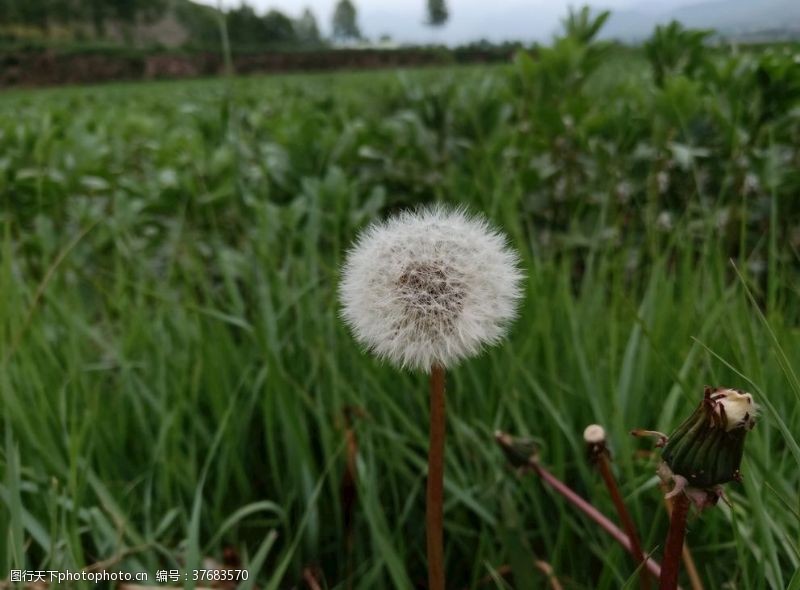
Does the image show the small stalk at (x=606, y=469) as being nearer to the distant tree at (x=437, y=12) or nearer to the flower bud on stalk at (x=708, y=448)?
the flower bud on stalk at (x=708, y=448)

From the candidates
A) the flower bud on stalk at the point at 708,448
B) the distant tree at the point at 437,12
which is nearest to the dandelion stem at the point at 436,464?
the flower bud on stalk at the point at 708,448

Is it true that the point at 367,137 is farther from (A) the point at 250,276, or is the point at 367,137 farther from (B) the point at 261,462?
(B) the point at 261,462

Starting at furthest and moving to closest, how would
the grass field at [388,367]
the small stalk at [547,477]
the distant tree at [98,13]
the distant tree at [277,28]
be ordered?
the distant tree at [277,28] < the distant tree at [98,13] < the grass field at [388,367] < the small stalk at [547,477]

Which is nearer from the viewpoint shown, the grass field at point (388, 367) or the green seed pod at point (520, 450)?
the green seed pod at point (520, 450)

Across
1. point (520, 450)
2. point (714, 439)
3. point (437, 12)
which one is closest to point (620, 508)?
point (520, 450)

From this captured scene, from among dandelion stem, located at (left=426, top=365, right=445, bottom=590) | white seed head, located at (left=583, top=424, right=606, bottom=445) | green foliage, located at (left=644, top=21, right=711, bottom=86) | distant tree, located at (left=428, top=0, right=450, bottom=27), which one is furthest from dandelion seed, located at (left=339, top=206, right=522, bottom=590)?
distant tree, located at (left=428, top=0, right=450, bottom=27)

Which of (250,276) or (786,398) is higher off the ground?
(250,276)

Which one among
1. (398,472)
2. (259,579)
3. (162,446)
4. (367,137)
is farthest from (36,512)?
(367,137)
